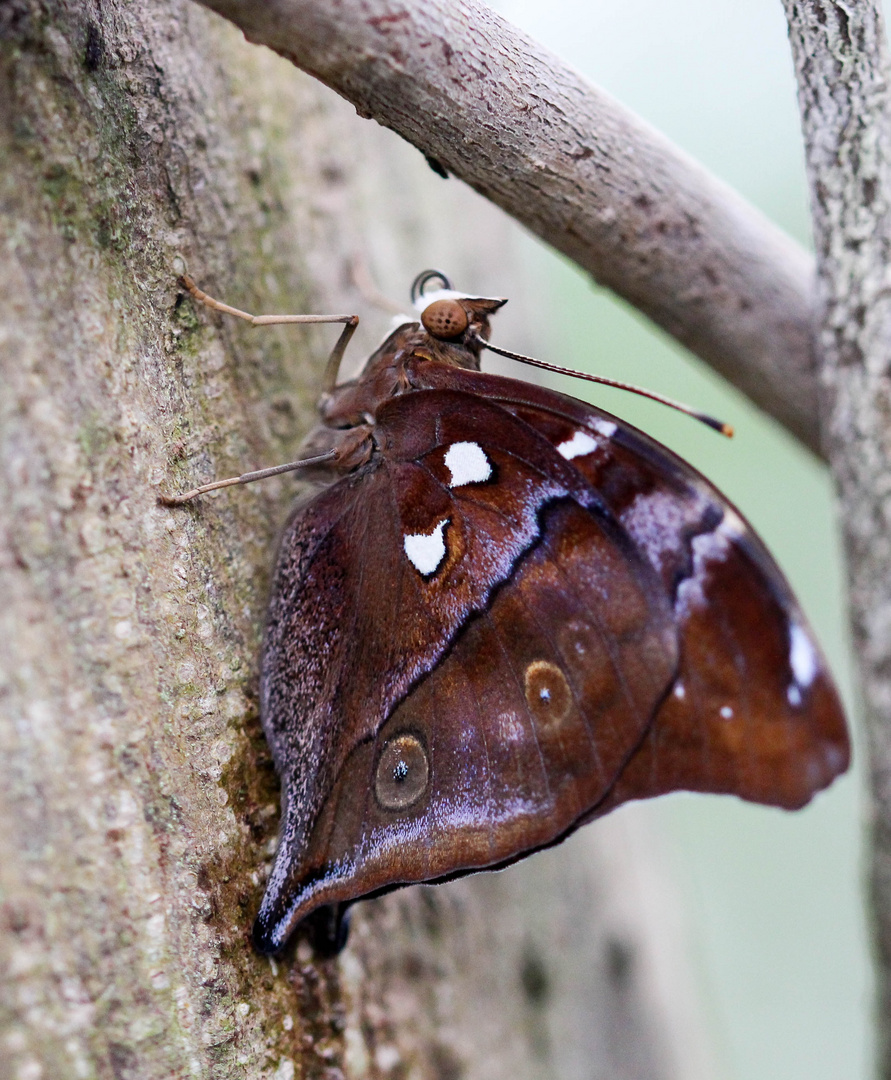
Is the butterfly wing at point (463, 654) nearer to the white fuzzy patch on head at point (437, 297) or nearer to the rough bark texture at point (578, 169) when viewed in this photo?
the white fuzzy patch on head at point (437, 297)

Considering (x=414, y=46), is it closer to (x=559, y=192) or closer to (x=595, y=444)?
(x=559, y=192)

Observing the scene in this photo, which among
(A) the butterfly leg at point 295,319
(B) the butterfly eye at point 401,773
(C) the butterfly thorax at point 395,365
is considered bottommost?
(B) the butterfly eye at point 401,773

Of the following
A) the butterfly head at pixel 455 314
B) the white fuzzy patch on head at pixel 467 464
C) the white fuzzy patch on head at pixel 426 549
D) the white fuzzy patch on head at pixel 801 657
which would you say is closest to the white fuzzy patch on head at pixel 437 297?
the butterfly head at pixel 455 314

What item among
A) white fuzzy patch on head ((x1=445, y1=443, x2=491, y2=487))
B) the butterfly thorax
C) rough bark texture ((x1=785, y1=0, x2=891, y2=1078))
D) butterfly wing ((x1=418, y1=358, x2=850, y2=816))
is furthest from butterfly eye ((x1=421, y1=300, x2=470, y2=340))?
rough bark texture ((x1=785, y1=0, x2=891, y2=1078))

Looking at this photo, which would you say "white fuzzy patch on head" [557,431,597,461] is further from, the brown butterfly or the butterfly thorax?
the butterfly thorax

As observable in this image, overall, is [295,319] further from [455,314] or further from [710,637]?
[710,637]
